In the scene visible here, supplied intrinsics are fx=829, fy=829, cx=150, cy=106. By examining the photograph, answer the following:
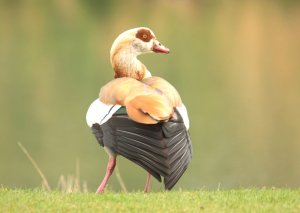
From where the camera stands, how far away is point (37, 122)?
22.3 meters

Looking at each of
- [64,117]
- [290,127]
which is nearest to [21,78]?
[64,117]

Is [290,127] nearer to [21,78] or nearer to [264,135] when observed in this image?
[264,135]

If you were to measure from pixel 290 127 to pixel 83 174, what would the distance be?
8230 millimetres

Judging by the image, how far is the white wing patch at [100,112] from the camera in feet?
21.2

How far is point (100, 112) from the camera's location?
658 centimetres

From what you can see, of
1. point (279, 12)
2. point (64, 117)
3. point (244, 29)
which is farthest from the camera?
point (279, 12)

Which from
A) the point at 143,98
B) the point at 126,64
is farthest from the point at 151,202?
the point at 126,64

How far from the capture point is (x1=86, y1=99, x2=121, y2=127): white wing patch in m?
6.46

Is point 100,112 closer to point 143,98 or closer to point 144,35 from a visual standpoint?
point 143,98

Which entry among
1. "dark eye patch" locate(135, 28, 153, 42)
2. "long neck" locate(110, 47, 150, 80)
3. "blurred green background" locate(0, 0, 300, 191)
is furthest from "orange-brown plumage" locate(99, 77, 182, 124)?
"blurred green background" locate(0, 0, 300, 191)

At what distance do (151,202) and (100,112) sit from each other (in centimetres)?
96

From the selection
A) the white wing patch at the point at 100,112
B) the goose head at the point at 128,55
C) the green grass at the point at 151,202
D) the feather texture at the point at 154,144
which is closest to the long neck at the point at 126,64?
the goose head at the point at 128,55

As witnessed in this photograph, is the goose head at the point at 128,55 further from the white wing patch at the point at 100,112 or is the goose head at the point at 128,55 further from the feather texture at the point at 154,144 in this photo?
the feather texture at the point at 154,144

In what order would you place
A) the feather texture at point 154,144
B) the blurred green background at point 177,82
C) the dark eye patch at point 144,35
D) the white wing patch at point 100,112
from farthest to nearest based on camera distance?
the blurred green background at point 177,82 < the dark eye patch at point 144,35 < the white wing patch at point 100,112 < the feather texture at point 154,144
